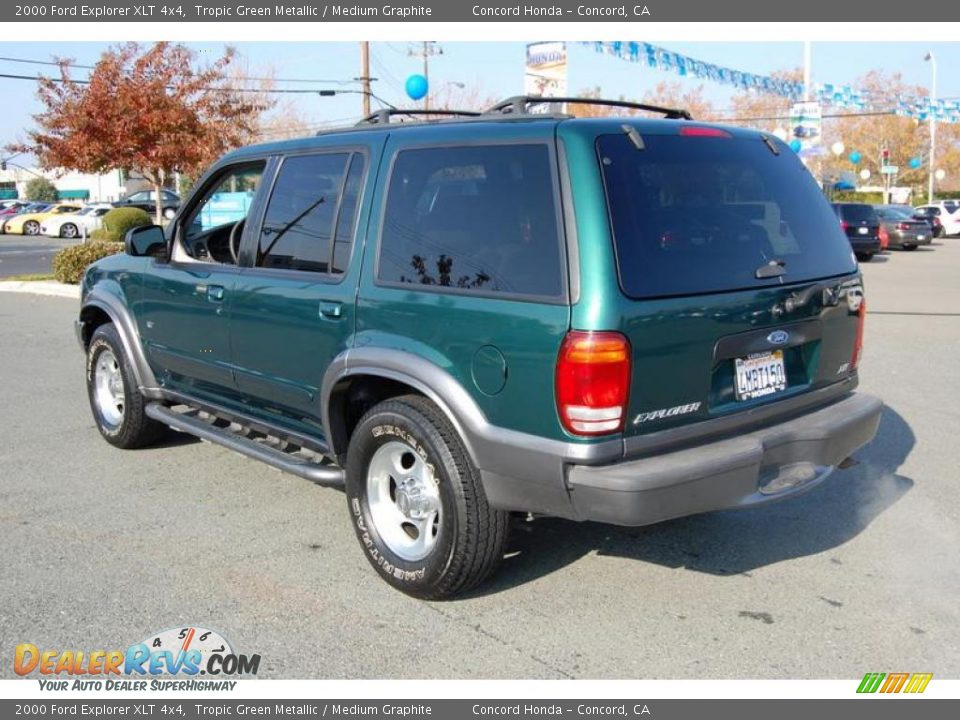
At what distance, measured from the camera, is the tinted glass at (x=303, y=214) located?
14.3 feet

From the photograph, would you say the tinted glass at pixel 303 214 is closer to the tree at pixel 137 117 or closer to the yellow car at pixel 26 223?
the tree at pixel 137 117

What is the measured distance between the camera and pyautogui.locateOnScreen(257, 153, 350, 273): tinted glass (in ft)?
14.3

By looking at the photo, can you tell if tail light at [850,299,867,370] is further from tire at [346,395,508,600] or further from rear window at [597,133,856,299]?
tire at [346,395,508,600]

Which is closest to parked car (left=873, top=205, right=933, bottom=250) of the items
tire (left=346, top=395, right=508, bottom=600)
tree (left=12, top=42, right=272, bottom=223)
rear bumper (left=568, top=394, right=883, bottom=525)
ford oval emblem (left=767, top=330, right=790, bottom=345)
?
tree (left=12, top=42, right=272, bottom=223)

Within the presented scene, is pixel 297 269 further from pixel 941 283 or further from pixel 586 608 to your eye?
pixel 941 283

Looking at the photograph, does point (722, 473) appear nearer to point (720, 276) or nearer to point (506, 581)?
point (720, 276)

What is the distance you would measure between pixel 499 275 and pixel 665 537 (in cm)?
179

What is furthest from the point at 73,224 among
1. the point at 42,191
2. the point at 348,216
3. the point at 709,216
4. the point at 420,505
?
the point at 42,191

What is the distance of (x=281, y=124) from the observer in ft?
175

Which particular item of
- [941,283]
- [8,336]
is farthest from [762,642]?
[941,283]

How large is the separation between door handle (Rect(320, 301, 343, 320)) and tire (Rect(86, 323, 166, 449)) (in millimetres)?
2164

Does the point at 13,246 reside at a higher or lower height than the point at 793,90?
lower

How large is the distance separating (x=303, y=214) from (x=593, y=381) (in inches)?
77.6

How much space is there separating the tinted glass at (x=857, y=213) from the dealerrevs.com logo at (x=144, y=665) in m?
23.5
